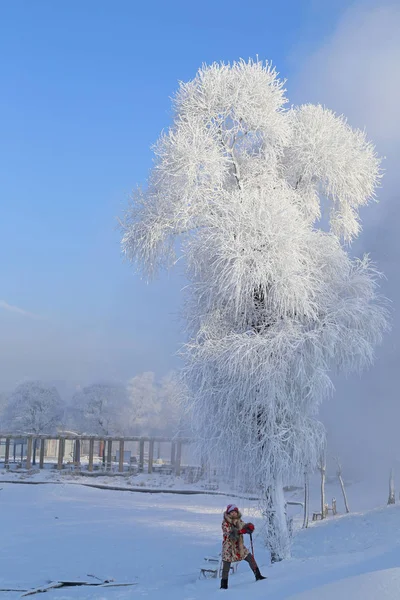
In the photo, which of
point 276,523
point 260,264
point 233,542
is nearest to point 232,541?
point 233,542

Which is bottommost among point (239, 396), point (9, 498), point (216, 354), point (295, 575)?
point (9, 498)

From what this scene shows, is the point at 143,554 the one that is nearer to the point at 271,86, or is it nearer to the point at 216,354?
the point at 216,354

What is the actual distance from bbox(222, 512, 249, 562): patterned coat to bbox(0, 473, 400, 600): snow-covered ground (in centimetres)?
39

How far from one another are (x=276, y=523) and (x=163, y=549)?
6269mm

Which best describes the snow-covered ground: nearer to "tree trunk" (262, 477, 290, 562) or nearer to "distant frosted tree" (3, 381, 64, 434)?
"tree trunk" (262, 477, 290, 562)

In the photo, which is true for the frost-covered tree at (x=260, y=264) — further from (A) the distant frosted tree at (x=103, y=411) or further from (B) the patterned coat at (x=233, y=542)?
(A) the distant frosted tree at (x=103, y=411)

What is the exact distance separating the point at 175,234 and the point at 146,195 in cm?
98

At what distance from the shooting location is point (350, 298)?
36.9 ft

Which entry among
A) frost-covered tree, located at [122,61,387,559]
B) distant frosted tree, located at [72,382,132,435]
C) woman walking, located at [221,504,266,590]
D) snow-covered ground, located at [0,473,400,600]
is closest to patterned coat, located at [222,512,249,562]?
woman walking, located at [221,504,266,590]

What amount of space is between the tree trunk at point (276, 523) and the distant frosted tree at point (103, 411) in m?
53.0

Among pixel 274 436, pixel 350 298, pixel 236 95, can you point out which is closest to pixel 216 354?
pixel 274 436

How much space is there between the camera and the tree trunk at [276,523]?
1084cm

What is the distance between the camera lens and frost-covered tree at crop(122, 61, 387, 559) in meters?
10.8

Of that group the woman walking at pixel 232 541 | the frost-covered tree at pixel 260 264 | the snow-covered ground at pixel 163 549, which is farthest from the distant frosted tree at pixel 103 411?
the woman walking at pixel 232 541
